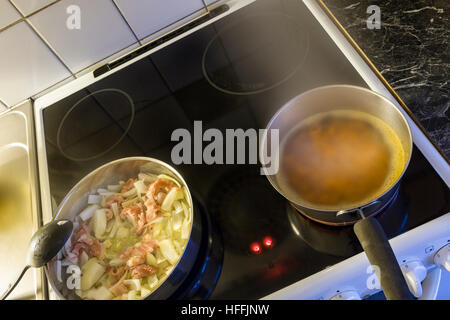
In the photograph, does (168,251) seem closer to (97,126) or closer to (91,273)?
(91,273)

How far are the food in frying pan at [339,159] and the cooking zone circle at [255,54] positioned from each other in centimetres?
19

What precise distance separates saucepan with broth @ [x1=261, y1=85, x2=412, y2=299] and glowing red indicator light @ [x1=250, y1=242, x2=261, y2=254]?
0.09 metres

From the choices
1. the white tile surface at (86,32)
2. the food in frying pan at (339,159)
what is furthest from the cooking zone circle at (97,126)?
the food in frying pan at (339,159)

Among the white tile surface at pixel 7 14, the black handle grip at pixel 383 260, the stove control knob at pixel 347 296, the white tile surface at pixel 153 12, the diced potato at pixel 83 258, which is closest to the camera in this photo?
the black handle grip at pixel 383 260

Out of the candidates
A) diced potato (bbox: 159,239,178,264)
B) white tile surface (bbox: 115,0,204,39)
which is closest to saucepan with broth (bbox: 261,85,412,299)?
diced potato (bbox: 159,239,178,264)

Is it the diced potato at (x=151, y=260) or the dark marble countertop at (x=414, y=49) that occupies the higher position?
the dark marble countertop at (x=414, y=49)

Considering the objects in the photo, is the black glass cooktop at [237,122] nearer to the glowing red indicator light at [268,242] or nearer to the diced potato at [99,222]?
the glowing red indicator light at [268,242]

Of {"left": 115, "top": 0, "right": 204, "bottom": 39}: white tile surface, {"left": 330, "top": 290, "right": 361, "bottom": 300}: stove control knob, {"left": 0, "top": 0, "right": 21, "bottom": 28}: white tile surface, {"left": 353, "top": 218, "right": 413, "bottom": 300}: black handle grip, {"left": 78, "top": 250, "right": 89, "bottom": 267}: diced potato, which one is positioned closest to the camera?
{"left": 353, "top": 218, "right": 413, "bottom": 300}: black handle grip

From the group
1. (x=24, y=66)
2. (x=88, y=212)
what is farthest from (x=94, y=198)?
(x=24, y=66)

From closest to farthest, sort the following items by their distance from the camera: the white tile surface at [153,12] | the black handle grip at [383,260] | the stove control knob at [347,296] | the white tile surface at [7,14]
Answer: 1. the black handle grip at [383,260]
2. the stove control knob at [347,296]
3. the white tile surface at [7,14]
4. the white tile surface at [153,12]

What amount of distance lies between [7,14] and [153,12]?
0.34m

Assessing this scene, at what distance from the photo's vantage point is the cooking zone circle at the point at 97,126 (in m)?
0.90

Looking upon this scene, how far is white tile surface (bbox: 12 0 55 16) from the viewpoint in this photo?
34.0 inches

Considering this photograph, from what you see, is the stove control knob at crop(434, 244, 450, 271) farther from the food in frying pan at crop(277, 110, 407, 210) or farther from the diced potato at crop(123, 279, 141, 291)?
the diced potato at crop(123, 279, 141, 291)
